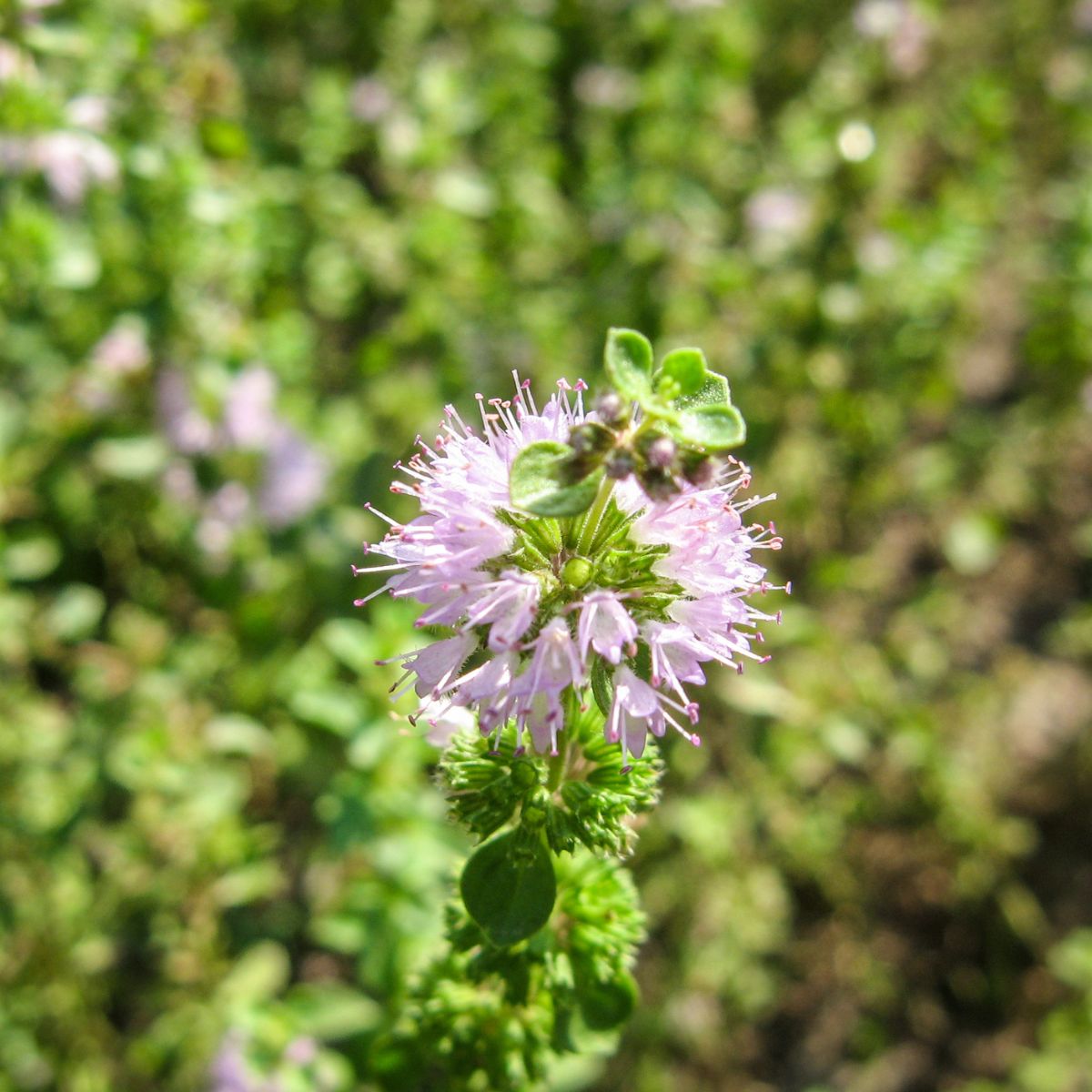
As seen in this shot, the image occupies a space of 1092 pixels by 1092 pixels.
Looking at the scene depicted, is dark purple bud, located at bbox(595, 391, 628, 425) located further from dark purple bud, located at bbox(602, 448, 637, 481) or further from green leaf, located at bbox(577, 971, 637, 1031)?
green leaf, located at bbox(577, 971, 637, 1031)

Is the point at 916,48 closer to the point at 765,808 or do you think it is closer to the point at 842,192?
the point at 842,192

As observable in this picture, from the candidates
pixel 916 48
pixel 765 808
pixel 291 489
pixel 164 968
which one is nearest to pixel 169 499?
pixel 291 489

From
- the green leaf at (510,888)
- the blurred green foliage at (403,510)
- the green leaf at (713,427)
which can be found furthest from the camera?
the blurred green foliage at (403,510)

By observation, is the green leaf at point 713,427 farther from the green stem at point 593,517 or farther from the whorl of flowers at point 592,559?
the green stem at point 593,517

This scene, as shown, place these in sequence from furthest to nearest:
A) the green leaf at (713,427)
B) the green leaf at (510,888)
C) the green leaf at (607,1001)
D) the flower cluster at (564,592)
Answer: the green leaf at (607,1001), the green leaf at (510,888), the flower cluster at (564,592), the green leaf at (713,427)

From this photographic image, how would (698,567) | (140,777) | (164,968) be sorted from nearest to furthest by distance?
(698,567) < (140,777) < (164,968)

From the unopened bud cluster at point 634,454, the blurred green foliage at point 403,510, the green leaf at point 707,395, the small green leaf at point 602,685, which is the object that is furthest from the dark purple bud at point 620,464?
the blurred green foliage at point 403,510

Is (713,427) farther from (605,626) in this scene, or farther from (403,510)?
(403,510)
